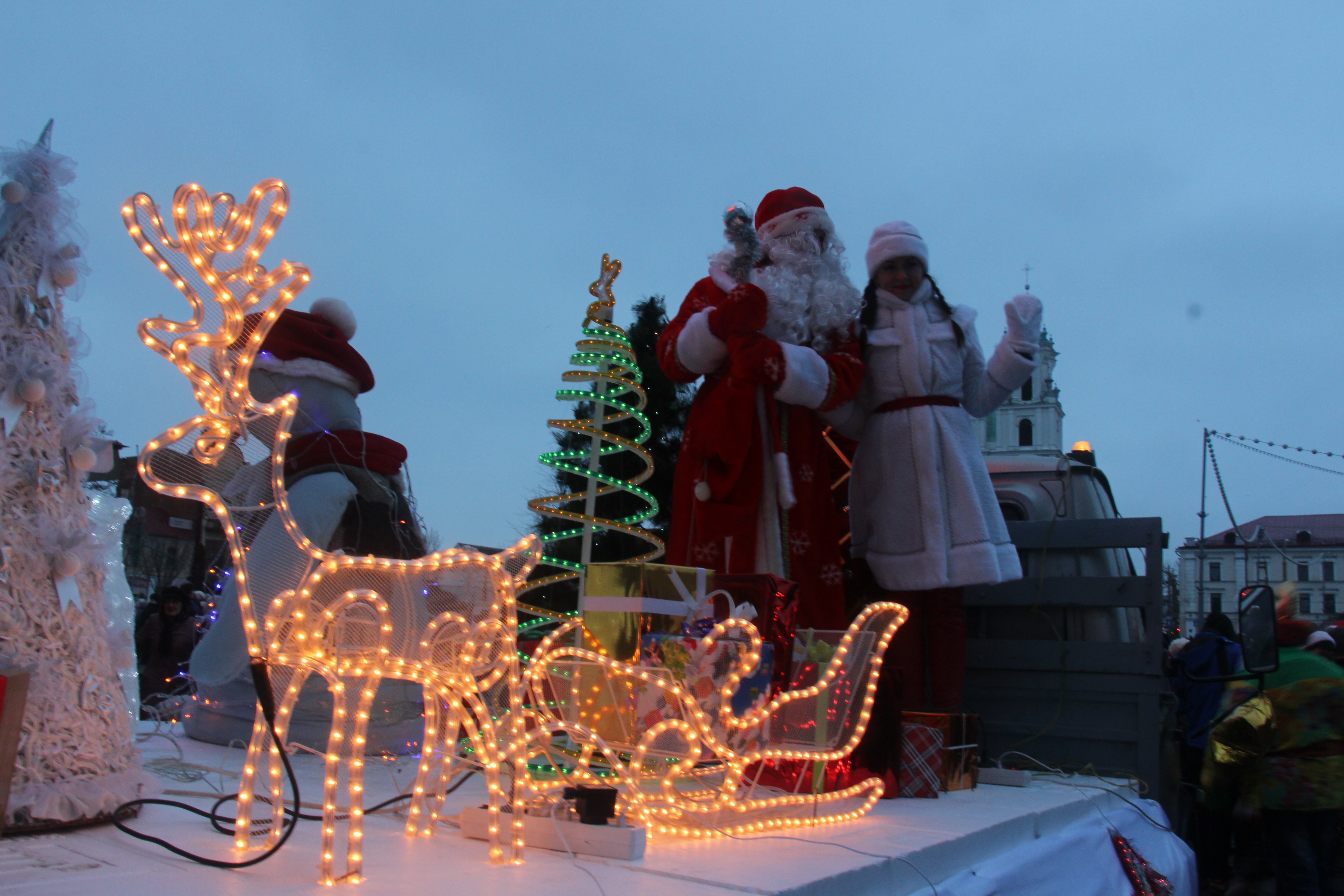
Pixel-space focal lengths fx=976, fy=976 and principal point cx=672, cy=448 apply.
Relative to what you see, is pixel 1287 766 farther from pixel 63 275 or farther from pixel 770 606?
pixel 63 275

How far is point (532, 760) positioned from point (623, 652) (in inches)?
32.3

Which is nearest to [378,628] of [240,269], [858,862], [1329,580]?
[240,269]

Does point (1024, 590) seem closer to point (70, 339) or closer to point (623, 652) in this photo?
point (623, 652)

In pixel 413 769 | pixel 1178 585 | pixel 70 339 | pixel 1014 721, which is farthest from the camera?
pixel 1178 585

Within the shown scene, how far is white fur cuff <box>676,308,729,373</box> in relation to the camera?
13.4 ft

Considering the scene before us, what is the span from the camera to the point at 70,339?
243 centimetres

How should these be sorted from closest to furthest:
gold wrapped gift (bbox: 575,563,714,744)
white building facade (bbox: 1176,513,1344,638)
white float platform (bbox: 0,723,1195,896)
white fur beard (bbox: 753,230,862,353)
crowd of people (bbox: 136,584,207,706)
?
white float platform (bbox: 0,723,1195,896) < gold wrapped gift (bbox: 575,563,714,744) < white fur beard (bbox: 753,230,862,353) < crowd of people (bbox: 136,584,207,706) < white building facade (bbox: 1176,513,1344,638)

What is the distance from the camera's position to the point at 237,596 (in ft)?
10.3

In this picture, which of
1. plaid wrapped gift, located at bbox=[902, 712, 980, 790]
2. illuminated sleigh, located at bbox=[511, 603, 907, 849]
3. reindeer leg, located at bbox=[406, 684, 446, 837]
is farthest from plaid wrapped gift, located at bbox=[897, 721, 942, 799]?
reindeer leg, located at bbox=[406, 684, 446, 837]

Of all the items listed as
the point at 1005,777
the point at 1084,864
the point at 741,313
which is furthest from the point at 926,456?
the point at 1084,864

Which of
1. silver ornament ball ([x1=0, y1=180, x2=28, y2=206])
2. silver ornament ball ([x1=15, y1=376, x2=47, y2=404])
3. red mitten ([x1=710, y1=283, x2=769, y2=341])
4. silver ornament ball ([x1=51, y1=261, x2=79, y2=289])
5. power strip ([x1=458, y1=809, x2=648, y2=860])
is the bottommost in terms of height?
power strip ([x1=458, y1=809, x2=648, y2=860])

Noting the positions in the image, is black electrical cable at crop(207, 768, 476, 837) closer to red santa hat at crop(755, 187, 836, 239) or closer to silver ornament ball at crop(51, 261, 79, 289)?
silver ornament ball at crop(51, 261, 79, 289)

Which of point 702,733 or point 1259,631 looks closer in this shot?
point 702,733

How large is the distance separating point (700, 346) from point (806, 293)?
55 centimetres
